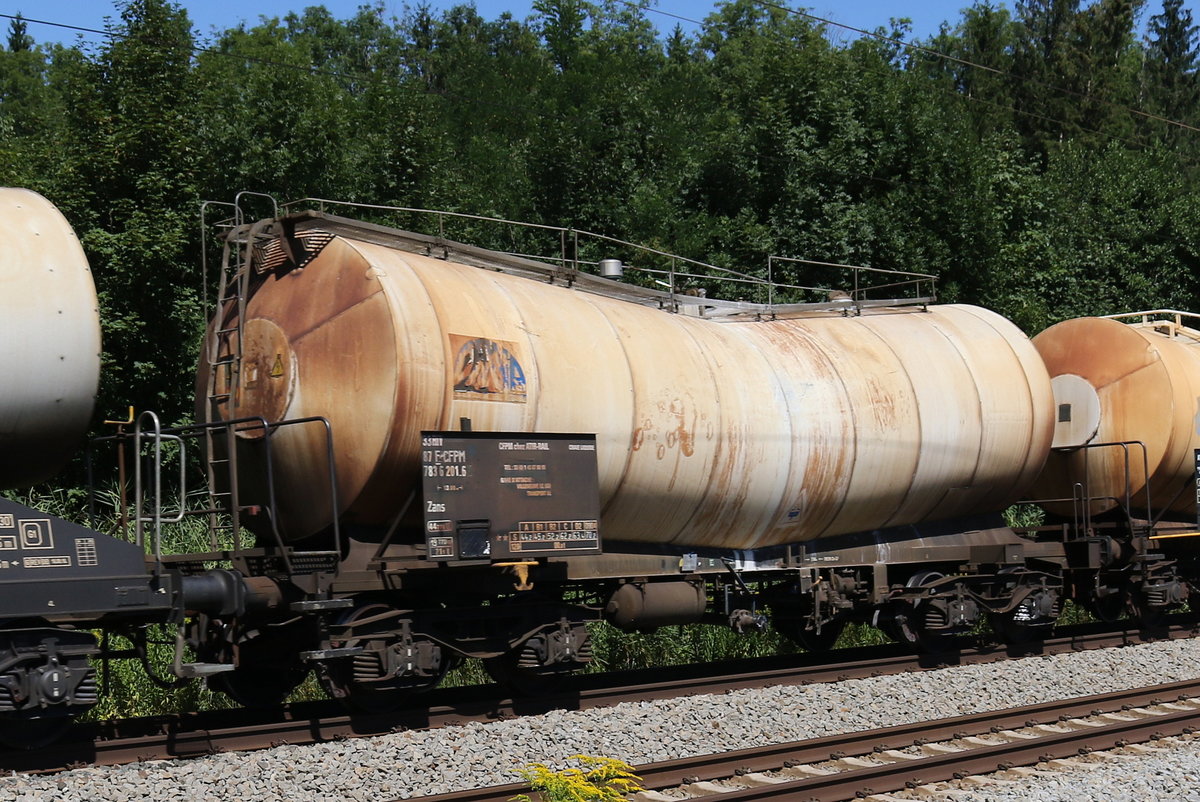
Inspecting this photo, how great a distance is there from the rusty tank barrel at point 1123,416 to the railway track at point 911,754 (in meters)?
5.49

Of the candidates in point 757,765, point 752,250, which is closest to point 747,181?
point 752,250

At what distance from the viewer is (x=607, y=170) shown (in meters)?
28.9

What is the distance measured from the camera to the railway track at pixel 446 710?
28.6 ft

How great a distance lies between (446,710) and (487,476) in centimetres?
200

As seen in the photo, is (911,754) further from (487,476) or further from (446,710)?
(487,476)

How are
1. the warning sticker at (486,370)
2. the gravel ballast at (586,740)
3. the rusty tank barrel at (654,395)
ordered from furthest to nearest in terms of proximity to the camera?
the warning sticker at (486,370) → the rusty tank barrel at (654,395) → the gravel ballast at (586,740)

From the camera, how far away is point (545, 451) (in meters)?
10.5

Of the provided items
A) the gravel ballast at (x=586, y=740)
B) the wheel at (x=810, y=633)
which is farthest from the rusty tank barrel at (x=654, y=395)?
the gravel ballast at (x=586, y=740)

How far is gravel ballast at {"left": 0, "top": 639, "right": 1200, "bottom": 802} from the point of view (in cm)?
799

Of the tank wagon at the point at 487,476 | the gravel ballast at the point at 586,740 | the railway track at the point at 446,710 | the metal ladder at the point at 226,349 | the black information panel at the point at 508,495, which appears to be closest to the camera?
the gravel ballast at the point at 586,740

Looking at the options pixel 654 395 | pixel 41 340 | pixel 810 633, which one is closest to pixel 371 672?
pixel 41 340

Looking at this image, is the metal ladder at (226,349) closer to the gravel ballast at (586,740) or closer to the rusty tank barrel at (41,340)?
the rusty tank barrel at (41,340)

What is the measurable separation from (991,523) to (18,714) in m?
11.3

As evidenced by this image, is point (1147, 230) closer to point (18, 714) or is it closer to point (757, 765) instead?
point (757, 765)
